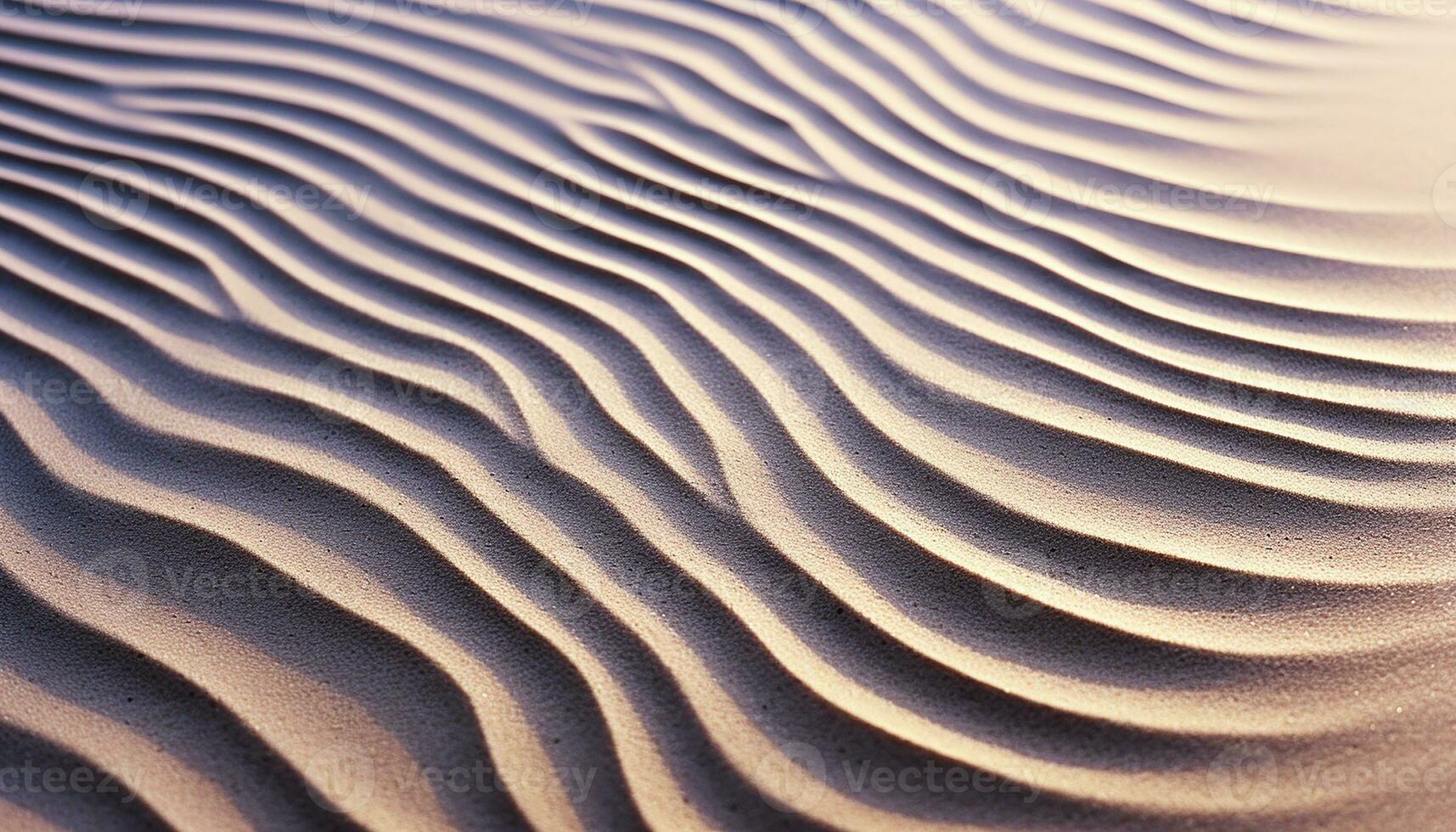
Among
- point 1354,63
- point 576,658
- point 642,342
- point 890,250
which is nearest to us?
point 576,658

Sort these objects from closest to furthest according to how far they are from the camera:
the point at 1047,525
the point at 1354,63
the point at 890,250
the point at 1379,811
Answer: the point at 1379,811
the point at 1047,525
the point at 890,250
the point at 1354,63

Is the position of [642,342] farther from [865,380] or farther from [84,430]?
[84,430]

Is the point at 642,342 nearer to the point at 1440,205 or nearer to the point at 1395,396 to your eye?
the point at 1395,396

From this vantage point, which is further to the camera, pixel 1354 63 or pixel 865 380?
pixel 1354 63

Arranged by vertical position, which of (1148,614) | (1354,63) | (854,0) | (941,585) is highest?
(854,0)

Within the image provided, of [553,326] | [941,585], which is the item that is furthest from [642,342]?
[941,585]

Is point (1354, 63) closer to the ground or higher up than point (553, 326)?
higher up
